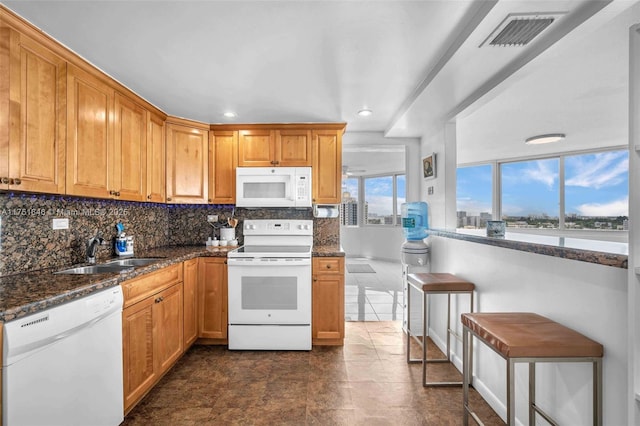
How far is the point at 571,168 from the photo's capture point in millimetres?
5137

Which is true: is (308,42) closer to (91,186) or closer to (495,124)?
(91,186)

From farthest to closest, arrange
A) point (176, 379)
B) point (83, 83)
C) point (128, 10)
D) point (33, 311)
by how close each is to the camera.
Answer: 1. point (176, 379)
2. point (83, 83)
3. point (128, 10)
4. point (33, 311)

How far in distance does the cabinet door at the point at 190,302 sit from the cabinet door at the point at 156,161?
0.73 m

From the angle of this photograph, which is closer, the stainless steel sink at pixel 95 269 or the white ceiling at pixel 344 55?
the white ceiling at pixel 344 55

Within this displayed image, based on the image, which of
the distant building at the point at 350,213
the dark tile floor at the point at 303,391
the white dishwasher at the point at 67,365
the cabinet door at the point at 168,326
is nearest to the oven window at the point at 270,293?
the dark tile floor at the point at 303,391

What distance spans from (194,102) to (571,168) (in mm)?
5829

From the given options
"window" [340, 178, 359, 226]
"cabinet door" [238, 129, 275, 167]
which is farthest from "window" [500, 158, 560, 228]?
"cabinet door" [238, 129, 275, 167]

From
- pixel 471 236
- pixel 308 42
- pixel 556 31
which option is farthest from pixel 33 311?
pixel 556 31

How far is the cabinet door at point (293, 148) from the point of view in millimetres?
3355

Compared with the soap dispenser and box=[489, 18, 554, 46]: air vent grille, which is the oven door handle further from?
box=[489, 18, 554, 46]: air vent grille

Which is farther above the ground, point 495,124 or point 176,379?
point 495,124

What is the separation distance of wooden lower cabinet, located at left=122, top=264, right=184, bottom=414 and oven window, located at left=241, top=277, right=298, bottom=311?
0.58 meters

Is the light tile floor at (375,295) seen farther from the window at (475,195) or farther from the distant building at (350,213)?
the window at (475,195)

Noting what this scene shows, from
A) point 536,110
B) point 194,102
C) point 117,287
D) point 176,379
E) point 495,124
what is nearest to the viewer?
point 117,287
